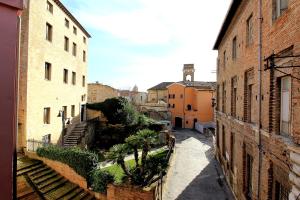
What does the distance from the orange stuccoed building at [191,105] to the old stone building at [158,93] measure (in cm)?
917

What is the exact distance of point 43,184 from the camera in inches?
515

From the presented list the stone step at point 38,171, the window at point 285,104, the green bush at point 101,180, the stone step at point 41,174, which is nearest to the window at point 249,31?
the window at point 285,104

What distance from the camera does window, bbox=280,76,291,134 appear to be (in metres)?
A: 7.00

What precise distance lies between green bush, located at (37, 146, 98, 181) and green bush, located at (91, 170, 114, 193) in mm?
684

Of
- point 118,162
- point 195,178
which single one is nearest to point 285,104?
point 118,162

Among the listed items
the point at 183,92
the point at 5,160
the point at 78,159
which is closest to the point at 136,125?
the point at 78,159

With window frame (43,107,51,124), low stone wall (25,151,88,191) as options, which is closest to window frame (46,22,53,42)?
window frame (43,107,51,124)

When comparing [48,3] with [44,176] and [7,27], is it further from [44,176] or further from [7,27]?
[7,27]

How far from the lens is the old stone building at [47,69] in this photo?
16156 millimetres

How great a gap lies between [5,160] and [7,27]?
A: 1.30 m

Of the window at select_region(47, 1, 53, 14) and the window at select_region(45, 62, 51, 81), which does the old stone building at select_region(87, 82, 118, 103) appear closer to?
the window at select_region(45, 62, 51, 81)

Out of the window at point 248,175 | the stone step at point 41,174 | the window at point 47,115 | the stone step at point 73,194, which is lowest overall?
the stone step at point 73,194

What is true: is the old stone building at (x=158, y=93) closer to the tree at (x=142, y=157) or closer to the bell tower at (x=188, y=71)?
the bell tower at (x=188, y=71)

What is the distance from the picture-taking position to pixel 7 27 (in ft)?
Answer: 8.07
